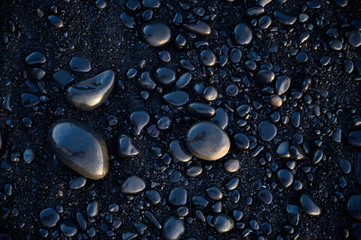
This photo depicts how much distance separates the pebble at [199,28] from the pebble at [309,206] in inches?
38.9

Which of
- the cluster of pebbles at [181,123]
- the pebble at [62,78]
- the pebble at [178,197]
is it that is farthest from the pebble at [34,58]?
the pebble at [178,197]

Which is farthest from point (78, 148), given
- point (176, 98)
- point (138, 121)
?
point (176, 98)

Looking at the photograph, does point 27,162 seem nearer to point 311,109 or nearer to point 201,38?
point 201,38

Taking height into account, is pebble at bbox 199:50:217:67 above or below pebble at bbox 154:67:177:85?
above

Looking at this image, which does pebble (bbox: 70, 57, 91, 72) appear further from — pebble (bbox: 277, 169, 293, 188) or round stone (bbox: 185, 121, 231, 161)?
pebble (bbox: 277, 169, 293, 188)

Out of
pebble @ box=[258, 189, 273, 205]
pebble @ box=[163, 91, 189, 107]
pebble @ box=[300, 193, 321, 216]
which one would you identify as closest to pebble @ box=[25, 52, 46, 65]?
pebble @ box=[163, 91, 189, 107]

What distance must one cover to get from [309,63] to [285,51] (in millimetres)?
147

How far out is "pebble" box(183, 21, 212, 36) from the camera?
5.27ft

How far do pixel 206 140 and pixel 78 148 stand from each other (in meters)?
0.62

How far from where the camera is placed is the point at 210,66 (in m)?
1.61

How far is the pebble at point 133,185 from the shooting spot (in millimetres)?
1521

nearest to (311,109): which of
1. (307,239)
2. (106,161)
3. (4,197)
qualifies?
(307,239)

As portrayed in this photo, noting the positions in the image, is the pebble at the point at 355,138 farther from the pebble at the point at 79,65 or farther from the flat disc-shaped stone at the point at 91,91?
the pebble at the point at 79,65

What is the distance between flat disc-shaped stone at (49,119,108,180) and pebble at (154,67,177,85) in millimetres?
429
